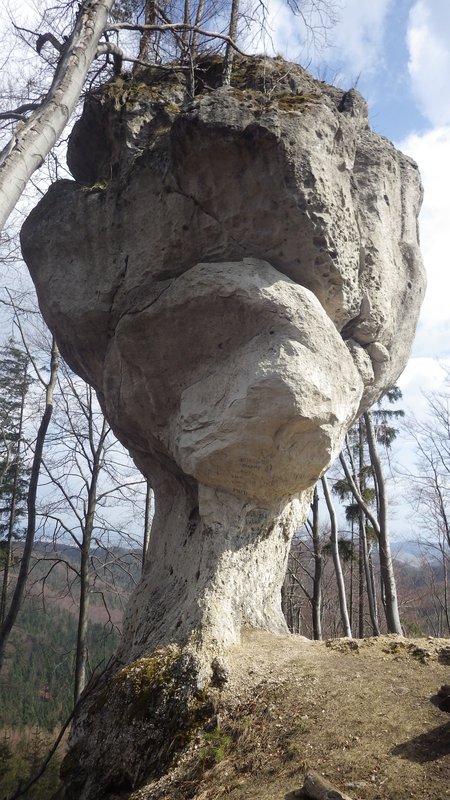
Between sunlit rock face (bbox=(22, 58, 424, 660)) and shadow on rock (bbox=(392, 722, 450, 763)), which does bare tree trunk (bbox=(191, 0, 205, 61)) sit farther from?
shadow on rock (bbox=(392, 722, 450, 763))

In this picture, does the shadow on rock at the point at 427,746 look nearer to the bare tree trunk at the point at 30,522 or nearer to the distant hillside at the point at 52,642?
the distant hillside at the point at 52,642

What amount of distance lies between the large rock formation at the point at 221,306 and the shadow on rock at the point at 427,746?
6.25ft

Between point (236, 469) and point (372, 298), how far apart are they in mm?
3226

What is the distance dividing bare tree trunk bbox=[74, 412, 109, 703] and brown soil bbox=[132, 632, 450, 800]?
7.32m

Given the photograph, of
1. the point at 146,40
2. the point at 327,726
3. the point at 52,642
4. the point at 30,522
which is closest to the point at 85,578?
the point at 30,522

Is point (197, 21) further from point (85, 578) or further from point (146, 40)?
point (85, 578)

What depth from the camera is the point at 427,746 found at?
3.18m

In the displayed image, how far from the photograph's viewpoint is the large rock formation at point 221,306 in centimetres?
552

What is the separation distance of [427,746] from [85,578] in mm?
10050

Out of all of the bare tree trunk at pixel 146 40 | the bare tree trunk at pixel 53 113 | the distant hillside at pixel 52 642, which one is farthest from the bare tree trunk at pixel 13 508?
the bare tree trunk at pixel 53 113

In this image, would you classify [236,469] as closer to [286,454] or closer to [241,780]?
[286,454]

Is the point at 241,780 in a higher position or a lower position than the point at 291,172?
lower

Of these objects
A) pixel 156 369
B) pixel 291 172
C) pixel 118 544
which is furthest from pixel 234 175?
pixel 118 544

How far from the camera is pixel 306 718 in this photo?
385 cm
